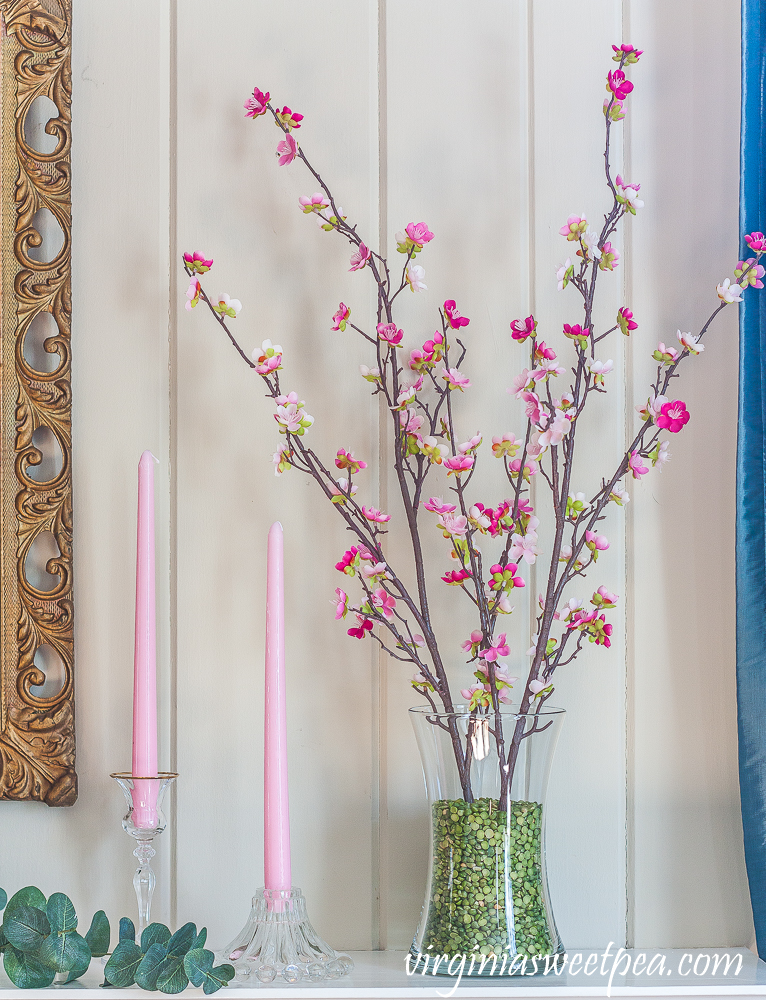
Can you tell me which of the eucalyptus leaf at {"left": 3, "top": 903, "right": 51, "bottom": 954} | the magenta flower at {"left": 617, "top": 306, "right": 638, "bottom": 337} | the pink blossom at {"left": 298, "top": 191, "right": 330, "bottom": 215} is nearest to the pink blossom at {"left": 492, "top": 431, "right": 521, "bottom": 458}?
the magenta flower at {"left": 617, "top": 306, "right": 638, "bottom": 337}

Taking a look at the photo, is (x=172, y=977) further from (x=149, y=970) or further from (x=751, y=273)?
(x=751, y=273)

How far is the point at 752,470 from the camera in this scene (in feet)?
2.24

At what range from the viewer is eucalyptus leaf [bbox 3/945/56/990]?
573 mm

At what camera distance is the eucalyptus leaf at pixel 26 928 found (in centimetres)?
Result: 57

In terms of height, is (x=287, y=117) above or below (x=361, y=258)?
above

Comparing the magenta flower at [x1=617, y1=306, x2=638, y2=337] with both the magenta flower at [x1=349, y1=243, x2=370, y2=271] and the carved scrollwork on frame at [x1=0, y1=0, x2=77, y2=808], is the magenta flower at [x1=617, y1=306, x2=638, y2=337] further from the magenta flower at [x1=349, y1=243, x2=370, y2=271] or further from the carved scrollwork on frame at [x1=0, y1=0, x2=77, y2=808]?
the carved scrollwork on frame at [x1=0, y1=0, x2=77, y2=808]

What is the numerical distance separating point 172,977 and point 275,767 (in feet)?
0.47

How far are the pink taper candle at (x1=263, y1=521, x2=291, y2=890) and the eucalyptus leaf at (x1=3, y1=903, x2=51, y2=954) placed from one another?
0.15m

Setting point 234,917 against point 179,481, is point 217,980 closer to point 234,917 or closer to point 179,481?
point 234,917

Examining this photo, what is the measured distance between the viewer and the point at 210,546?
0.73m

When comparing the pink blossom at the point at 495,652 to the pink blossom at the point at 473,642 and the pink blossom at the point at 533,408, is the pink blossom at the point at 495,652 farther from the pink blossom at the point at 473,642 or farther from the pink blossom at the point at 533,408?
the pink blossom at the point at 533,408

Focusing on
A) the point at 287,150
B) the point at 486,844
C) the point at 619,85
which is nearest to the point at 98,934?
the point at 486,844

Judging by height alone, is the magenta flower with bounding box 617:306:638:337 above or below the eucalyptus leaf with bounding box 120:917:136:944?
above

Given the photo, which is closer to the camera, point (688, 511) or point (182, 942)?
point (182, 942)
